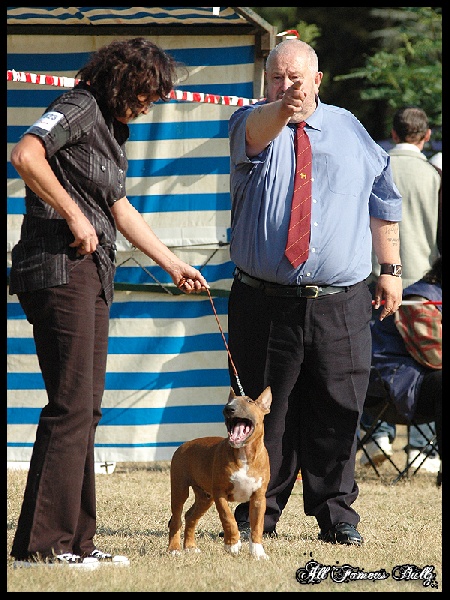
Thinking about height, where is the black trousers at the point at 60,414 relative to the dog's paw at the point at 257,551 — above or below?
above

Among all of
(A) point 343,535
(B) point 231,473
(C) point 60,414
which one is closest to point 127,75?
(C) point 60,414

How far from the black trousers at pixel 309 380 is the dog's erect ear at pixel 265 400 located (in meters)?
0.33

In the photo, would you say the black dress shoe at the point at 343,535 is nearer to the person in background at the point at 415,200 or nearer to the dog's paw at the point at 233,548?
the dog's paw at the point at 233,548

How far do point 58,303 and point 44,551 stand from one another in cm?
91

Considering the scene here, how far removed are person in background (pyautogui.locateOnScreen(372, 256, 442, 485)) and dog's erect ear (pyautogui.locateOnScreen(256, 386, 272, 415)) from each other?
2488 millimetres

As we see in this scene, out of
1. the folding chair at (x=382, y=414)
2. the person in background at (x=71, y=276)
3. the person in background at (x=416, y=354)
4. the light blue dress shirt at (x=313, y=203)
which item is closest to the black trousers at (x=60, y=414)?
the person in background at (x=71, y=276)

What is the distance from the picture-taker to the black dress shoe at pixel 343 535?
15.6 ft

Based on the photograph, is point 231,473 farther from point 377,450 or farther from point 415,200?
point 415,200

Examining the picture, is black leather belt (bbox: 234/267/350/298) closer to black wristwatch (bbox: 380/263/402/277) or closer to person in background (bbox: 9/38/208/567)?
black wristwatch (bbox: 380/263/402/277)

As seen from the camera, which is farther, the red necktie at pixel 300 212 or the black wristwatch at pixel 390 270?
the black wristwatch at pixel 390 270

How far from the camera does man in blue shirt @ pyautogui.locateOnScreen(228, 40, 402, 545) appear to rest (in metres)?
4.63

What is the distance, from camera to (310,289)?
185 inches

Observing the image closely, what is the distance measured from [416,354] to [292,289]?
7.63 feet

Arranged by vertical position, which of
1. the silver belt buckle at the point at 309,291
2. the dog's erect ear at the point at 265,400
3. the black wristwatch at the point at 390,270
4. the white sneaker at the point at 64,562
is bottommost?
the white sneaker at the point at 64,562
